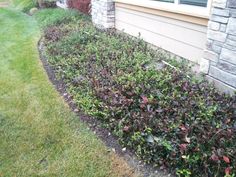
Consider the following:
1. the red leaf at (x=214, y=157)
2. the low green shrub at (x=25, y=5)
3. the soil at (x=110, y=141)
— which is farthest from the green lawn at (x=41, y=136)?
the low green shrub at (x=25, y=5)

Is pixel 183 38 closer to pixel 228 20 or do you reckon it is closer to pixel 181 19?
pixel 181 19

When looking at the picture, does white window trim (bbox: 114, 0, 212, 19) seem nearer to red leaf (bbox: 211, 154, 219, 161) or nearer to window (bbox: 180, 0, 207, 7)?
window (bbox: 180, 0, 207, 7)

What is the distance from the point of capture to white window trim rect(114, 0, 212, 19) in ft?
12.5

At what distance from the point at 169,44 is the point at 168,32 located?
196 mm

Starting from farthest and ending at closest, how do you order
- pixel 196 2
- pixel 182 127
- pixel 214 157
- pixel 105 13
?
pixel 105 13, pixel 196 2, pixel 182 127, pixel 214 157

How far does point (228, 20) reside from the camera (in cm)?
330

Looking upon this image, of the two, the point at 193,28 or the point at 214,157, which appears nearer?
the point at 214,157

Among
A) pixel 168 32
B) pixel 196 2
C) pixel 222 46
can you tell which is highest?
pixel 196 2

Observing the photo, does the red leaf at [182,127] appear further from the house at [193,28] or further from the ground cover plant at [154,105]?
the house at [193,28]

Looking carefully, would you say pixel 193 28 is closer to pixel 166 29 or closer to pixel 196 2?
pixel 196 2

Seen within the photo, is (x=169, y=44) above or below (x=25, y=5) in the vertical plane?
above

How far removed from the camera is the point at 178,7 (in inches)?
172

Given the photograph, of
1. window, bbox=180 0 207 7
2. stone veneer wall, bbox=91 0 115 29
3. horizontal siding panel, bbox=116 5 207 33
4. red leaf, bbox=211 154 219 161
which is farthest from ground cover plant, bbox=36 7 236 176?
stone veneer wall, bbox=91 0 115 29

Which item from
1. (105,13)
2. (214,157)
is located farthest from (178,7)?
(214,157)
